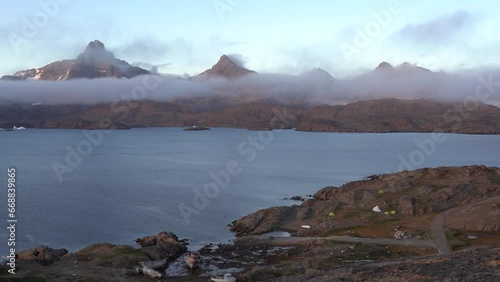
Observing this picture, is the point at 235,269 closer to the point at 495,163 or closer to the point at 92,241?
the point at 92,241

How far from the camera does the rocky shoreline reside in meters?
43.9

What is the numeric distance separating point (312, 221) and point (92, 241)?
109ft

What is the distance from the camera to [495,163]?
186125mm

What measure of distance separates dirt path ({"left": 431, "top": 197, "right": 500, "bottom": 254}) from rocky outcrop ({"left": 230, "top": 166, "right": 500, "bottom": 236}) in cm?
168

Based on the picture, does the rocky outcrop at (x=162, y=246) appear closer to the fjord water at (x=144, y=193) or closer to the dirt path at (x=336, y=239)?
the fjord water at (x=144, y=193)

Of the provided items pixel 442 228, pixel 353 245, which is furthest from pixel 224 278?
pixel 442 228

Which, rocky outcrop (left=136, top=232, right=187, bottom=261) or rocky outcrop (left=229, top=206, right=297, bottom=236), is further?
rocky outcrop (left=229, top=206, right=297, bottom=236)

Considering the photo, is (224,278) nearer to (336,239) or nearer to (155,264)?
(155,264)

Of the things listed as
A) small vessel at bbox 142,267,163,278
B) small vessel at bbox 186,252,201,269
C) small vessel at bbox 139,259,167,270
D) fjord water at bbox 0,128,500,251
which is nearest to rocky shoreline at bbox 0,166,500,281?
small vessel at bbox 139,259,167,270

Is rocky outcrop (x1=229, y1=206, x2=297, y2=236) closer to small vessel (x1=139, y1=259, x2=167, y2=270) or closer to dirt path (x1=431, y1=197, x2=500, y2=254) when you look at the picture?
small vessel (x1=139, y1=259, x2=167, y2=270)

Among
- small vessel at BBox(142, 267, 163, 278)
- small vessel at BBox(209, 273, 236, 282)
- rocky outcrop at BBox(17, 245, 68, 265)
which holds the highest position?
small vessel at BBox(209, 273, 236, 282)

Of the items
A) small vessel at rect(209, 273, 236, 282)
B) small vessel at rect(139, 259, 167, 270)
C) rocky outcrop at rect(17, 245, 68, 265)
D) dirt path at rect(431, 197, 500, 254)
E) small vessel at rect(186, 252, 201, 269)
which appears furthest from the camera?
dirt path at rect(431, 197, 500, 254)

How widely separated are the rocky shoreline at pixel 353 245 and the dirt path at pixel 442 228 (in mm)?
128

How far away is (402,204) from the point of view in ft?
285
